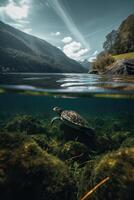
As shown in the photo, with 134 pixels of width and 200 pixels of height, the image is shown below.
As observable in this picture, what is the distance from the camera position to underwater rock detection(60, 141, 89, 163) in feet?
22.1

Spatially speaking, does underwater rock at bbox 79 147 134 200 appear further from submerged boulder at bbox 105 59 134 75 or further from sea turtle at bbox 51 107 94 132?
submerged boulder at bbox 105 59 134 75

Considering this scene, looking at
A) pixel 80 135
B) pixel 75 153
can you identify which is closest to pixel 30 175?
Result: pixel 75 153

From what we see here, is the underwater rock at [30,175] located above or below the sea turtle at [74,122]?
above

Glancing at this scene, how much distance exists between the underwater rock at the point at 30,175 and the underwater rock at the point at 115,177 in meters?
0.56

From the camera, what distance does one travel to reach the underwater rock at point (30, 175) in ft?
11.4

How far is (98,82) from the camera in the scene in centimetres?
1448

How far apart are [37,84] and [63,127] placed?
6872mm

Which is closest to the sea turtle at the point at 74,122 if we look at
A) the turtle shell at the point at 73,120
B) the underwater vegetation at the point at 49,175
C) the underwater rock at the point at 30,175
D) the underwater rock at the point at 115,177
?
the turtle shell at the point at 73,120

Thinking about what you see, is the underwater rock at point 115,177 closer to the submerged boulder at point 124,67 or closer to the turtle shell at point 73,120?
the turtle shell at point 73,120

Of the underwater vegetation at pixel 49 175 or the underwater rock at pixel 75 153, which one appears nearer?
the underwater vegetation at pixel 49 175

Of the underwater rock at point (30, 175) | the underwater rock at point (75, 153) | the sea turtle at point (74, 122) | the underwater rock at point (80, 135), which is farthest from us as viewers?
the sea turtle at point (74, 122)

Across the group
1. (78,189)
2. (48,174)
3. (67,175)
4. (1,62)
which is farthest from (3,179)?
(1,62)

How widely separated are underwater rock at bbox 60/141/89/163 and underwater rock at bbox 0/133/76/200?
100 inches

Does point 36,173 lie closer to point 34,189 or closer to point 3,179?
point 34,189
